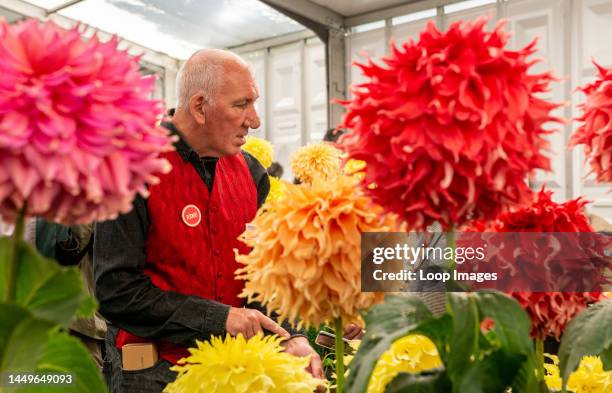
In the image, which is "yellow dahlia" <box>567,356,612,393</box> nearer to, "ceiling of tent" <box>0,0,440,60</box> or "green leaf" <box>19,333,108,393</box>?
"green leaf" <box>19,333,108,393</box>

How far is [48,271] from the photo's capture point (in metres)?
0.43

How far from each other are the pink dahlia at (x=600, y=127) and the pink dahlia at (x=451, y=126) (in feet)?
0.50

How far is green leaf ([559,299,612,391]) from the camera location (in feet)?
1.82

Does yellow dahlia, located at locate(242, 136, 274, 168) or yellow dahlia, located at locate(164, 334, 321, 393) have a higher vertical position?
yellow dahlia, located at locate(242, 136, 274, 168)

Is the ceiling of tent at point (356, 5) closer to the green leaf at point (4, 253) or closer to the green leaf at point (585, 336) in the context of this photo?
the green leaf at point (585, 336)

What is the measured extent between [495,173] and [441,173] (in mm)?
44

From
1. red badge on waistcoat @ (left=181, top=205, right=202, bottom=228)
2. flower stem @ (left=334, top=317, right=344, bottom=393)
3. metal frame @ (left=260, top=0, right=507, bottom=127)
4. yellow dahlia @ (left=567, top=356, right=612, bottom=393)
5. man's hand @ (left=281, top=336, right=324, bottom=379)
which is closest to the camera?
flower stem @ (left=334, top=317, right=344, bottom=393)

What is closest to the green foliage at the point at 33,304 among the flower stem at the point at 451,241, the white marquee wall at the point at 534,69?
the flower stem at the point at 451,241

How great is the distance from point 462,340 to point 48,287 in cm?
32

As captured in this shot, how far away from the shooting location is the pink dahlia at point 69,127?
0.37 m

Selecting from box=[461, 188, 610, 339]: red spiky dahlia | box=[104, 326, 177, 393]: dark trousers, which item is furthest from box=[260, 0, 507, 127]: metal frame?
box=[461, 188, 610, 339]: red spiky dahlia

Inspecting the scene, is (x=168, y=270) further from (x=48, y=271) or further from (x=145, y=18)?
(x=145, y=18)

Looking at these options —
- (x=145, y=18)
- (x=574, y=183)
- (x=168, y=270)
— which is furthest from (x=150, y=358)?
(x=145, y=18)

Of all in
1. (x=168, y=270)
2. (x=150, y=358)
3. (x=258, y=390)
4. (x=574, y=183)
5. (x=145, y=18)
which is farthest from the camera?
(x=145, y=18)
